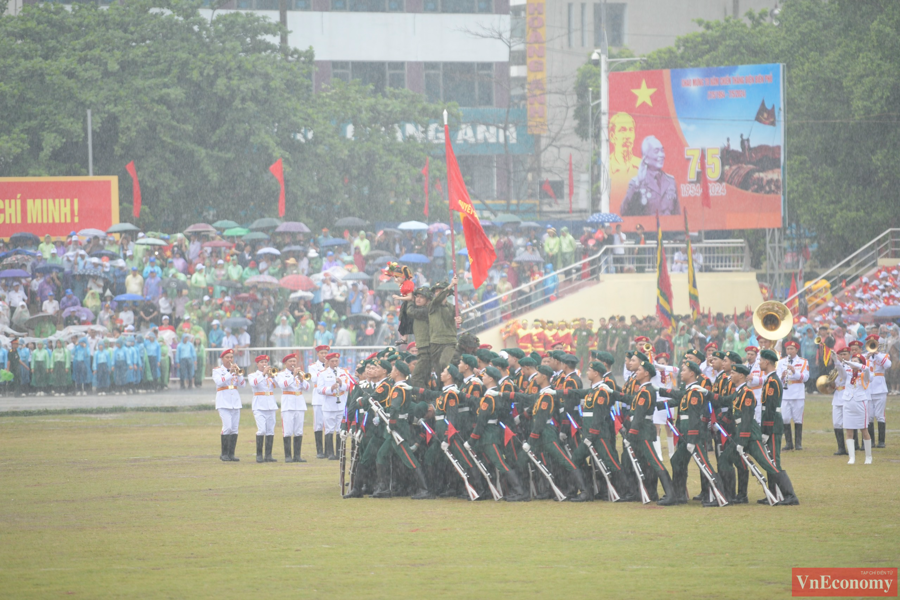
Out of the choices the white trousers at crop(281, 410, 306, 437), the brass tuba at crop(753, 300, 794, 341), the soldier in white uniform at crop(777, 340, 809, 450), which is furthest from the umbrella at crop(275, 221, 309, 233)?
the soldier in white uniform at crop(777, 340, 809, 450)

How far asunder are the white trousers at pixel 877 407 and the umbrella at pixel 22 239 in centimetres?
2375

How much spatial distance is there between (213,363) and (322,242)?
6.41 meters

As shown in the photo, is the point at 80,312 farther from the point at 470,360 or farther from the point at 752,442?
the point at 752,442

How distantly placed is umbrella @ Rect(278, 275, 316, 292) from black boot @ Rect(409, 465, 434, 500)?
17416 millimetres

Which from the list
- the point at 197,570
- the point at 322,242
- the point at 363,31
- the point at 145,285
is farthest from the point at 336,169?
the point at 197,570

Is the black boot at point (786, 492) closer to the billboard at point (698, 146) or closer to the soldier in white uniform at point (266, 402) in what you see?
the soldier in white uniform at point (266, 402)

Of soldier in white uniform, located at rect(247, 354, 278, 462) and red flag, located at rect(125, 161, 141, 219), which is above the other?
red flag, located at rect(125, 161, 141, 219)

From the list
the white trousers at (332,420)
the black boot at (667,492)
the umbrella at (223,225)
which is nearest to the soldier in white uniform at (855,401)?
the black boot at (667,492)

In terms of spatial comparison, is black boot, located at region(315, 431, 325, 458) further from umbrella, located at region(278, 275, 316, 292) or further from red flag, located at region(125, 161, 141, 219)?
red flag, located at region(125, 161, 141, 219)

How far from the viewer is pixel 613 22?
5975cm

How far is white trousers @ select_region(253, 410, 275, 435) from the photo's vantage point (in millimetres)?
18172

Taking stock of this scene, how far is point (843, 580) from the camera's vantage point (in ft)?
29.3

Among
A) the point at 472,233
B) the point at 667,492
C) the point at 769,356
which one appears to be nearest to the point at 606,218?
the point at 472,233

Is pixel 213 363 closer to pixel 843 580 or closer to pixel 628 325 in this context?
pixel 628 325
